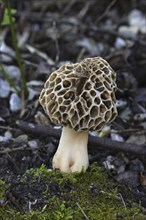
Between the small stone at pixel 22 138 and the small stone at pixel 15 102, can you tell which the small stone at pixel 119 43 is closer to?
the small stone at pixel 15 102

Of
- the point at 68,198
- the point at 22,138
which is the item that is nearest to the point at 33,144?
the point at 22,138

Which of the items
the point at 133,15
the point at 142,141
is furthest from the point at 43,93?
the point at 133,15

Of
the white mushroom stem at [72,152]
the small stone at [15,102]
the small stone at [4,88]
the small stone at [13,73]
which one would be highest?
the small stone at [13,73]

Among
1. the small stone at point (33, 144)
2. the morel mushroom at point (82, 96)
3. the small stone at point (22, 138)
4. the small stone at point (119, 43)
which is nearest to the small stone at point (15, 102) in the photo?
A: the small stone at point (22, 138)

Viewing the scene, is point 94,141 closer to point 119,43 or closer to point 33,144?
point 33,144

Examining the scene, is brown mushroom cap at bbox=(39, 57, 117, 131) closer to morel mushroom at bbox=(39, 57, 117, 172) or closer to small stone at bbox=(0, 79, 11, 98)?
morel mushroom at bbox=(39, 57, 117, 172)

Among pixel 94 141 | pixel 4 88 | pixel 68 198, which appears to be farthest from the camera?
pixel 4 88

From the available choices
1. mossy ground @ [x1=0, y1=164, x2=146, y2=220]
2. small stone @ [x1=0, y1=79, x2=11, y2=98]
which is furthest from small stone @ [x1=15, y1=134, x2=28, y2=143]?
small stone @ [x1=0, y1=79, x2=11, y2=98]
